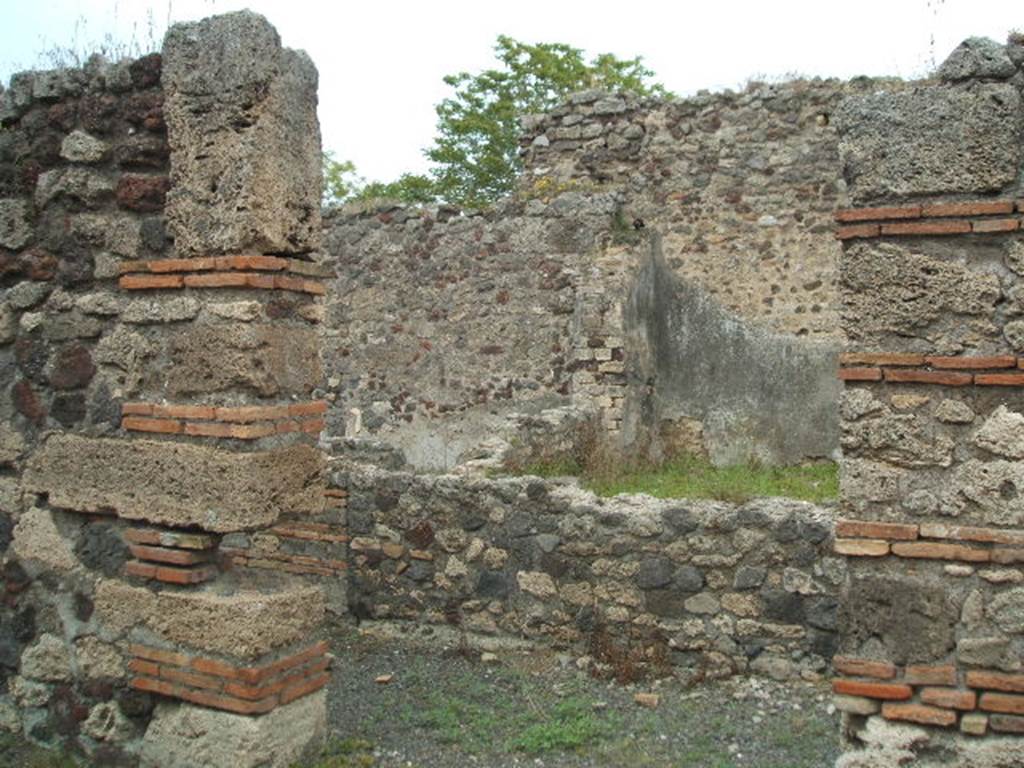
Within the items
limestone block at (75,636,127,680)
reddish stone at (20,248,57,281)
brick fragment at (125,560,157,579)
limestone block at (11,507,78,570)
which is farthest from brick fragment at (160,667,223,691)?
reddish stone at (20,248,57,281)

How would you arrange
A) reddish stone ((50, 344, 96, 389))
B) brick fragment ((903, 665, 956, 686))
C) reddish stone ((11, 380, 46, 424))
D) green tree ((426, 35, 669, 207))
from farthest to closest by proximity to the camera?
green tree ((426, 35, 669, 207)) → reddish stone ((11, 380, 46, 424)) → reddish stone ((50, 344, 96, 389)) → brick fragment ((903, 665, 956, 686))

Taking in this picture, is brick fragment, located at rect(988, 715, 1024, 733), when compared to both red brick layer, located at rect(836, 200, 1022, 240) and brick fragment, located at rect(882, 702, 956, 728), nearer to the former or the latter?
brick fragment, located at rect(882, 702, 956, 728)

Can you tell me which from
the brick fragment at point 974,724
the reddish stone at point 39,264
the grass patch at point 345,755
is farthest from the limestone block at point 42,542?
the brick fragment at point 974,724

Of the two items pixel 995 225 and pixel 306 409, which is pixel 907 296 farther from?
pixel 306 409

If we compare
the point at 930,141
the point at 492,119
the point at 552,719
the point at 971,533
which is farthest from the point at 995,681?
the point at 492,119

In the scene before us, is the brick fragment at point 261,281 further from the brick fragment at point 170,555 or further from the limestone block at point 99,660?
the limestone block at point 99,660

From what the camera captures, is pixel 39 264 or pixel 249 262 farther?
pixel 39 264

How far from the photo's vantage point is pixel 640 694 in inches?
212

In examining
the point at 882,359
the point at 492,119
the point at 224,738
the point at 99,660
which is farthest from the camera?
the point at 492,119

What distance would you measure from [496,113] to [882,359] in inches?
1152

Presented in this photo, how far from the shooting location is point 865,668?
3.64 metres

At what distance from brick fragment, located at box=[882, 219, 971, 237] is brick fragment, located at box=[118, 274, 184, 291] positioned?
277 cm

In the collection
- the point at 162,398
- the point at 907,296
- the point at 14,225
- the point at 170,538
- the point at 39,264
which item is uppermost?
the point at 14,225

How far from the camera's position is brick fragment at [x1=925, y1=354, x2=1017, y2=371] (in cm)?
351
